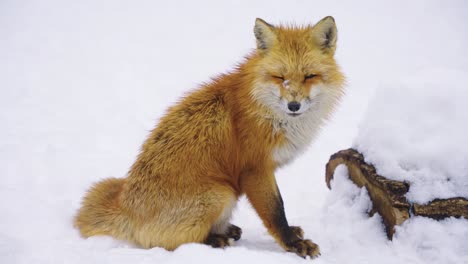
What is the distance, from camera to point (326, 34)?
3223 mm

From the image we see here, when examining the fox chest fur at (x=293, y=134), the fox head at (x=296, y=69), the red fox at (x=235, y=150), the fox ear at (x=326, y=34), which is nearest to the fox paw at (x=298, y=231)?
the red fox at (x=235, y=150)

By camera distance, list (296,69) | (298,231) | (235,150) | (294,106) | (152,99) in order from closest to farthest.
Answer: (294,106), (296,69), (235,150), (298,231), (152,99)

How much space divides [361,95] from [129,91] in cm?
541

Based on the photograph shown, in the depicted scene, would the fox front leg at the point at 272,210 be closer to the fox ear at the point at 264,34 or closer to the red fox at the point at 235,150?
the red fox at the point at 235,150

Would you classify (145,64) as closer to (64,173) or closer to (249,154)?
(64,173)

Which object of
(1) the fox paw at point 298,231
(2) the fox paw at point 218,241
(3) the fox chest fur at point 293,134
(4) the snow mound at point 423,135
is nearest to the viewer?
(4) the snow mound at point 423,135

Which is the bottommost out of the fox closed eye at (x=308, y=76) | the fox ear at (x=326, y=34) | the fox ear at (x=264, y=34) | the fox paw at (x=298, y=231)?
the fox paw at (x=298, y=231)

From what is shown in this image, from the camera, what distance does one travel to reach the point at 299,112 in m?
2.94

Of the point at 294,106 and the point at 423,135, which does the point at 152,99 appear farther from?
the point at 423,135

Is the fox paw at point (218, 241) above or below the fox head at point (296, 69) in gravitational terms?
below

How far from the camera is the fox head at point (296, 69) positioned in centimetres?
297

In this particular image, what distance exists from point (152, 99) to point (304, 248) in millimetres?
6407

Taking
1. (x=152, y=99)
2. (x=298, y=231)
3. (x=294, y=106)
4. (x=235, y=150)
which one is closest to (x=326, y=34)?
(x=294, y=106)

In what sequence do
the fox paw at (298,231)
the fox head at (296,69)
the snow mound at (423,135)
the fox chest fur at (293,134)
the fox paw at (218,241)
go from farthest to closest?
the fox paw at (298,231) → the fox paw at (218,241) → the fox chest fur at (293,134) → the fox head at (296,69) → the snow mound at (423,135)
